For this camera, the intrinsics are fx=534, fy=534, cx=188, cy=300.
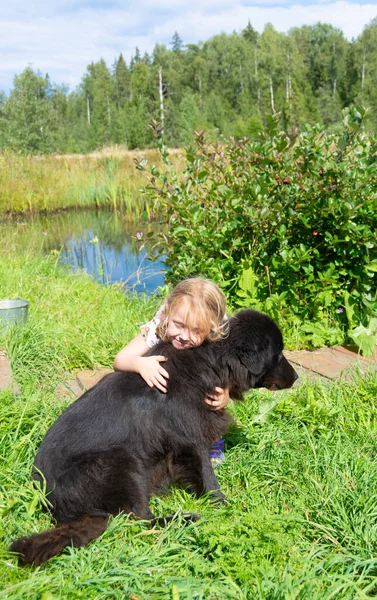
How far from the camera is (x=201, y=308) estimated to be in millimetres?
2861

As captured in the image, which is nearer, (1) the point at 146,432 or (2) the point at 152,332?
(1) the point at 146,432

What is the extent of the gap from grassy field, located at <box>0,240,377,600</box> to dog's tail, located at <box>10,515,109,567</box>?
0.13 feet

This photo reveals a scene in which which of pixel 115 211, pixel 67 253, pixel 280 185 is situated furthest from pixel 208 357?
pixel 115 211

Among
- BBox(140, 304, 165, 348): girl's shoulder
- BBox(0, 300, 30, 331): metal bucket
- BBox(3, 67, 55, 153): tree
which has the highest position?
BBox(3, 67, 55, 153): tree

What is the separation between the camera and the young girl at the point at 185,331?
2703 mm

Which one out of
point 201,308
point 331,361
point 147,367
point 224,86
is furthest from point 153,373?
point 224,86

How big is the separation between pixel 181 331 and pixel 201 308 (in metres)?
0.18

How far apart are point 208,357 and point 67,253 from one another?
8344 millimetres

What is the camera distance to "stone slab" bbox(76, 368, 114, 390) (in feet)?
13.0

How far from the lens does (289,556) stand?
2197mm

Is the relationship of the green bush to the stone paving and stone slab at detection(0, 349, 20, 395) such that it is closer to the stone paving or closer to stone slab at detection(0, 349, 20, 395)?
the stone paving

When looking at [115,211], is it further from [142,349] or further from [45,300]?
[142,349]

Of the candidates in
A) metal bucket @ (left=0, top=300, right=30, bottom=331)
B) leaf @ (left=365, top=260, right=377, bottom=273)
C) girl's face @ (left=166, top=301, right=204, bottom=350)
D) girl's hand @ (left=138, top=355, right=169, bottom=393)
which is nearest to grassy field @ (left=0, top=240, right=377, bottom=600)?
metal bucket @ (left=0, top=300, right=30, bottom=331)

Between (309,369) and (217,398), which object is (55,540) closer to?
(217,398)
